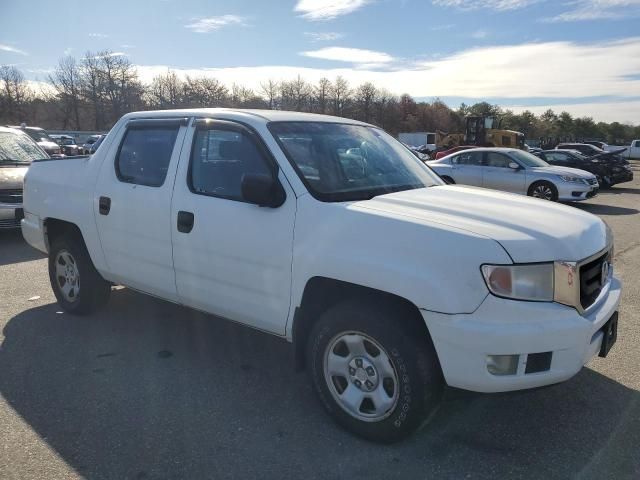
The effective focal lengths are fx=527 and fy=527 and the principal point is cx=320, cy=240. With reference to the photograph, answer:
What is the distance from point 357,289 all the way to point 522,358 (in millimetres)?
933

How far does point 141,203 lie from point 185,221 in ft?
1.82

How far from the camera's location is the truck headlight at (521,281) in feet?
8.41

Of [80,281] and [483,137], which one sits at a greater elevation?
[483,137]

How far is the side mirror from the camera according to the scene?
3.13m

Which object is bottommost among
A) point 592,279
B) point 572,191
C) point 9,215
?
point 9,215

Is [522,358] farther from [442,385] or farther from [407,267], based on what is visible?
[407,267]

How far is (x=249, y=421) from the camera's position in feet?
10.7

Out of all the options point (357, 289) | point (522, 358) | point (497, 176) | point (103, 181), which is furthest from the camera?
point (497, 176)

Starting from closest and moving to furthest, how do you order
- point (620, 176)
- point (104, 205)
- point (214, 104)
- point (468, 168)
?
point (104, 205) < point (468, 168) < point (620, 176) < point (214, 104)

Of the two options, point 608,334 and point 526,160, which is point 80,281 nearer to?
point 608,334

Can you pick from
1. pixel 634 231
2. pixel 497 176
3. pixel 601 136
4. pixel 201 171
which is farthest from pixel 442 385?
pixel 601 136

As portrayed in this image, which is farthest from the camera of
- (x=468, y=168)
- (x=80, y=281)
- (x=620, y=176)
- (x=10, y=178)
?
(x=620, y=176)

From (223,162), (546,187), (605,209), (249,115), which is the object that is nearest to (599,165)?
(605,209)

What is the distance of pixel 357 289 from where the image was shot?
118 inches
